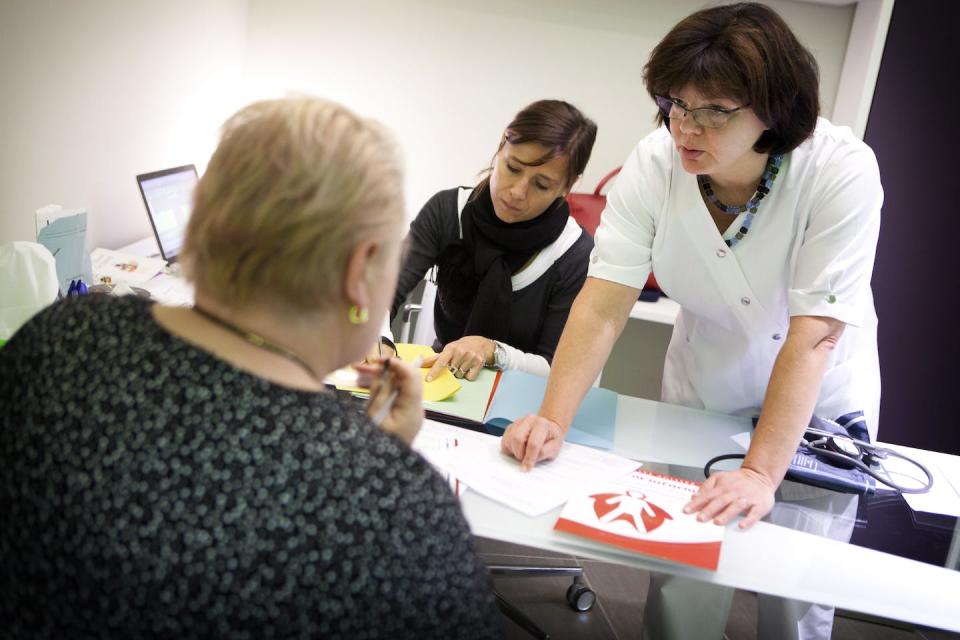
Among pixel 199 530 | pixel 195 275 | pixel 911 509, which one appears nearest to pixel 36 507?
pixel 199 530

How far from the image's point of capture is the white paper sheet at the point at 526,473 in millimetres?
1417

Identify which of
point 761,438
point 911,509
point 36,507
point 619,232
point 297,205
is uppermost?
point 297,205

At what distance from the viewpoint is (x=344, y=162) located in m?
0.84

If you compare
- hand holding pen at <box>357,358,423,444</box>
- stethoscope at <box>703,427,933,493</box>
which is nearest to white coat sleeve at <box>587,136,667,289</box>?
stethoscope at <box>703,427,933,493</box>

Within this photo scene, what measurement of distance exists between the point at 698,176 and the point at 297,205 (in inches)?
46.4

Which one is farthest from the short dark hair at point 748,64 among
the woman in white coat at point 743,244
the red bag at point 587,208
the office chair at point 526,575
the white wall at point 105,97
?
the red bag at point 587,208

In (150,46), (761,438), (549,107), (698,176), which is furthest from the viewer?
(150,46)

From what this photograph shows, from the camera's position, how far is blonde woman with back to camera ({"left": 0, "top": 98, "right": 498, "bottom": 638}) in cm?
Result: 79

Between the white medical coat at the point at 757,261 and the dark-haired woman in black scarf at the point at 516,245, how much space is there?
425mm

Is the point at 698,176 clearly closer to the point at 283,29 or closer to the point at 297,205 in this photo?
the point at 297,205

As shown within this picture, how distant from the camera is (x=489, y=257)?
2.43 metres

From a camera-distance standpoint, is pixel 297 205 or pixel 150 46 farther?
pixel 150 46

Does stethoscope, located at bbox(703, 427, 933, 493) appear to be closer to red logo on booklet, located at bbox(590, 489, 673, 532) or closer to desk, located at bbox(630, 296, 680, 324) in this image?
red logo on booklet, located at bbox(590, 489, 673, 532)

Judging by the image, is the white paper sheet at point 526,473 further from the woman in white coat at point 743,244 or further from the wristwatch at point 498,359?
the wristwatch at point 498,359
